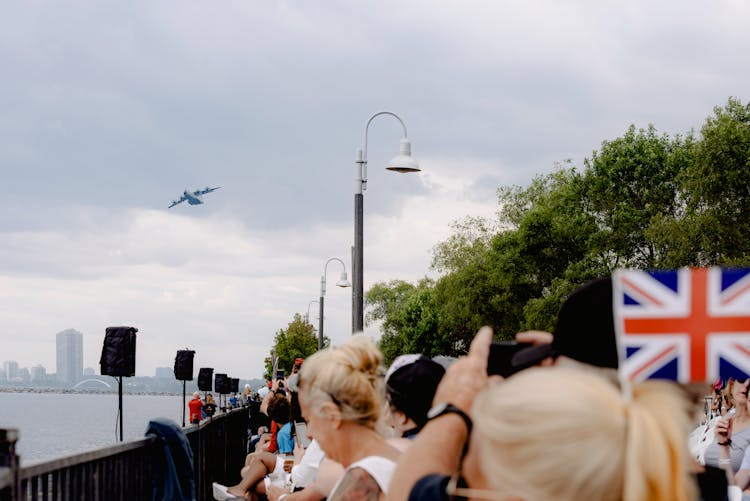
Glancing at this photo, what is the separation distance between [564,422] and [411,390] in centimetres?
228

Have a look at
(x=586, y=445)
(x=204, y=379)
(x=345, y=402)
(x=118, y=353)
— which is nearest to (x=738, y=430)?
(x=345, y=402)

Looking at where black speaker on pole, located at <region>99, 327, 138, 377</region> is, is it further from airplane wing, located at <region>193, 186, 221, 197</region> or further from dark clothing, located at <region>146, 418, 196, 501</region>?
airplane wing, located at <region>193, 186, 221, 197</region>

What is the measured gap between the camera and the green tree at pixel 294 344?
87.1 m

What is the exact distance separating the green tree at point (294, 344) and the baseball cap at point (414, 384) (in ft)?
262

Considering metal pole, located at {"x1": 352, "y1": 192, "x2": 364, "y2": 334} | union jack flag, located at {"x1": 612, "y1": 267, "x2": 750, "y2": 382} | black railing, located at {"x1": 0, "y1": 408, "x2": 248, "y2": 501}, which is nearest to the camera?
union jack flag, located at {"x1": 612, "y1": 267, "x2": 750, "y2": 382}

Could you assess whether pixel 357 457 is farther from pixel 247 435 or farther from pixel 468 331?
pixel 468 331

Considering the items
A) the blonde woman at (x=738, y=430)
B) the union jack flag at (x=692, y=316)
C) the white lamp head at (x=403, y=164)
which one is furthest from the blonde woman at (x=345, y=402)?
the white lamp head at (x=403, y=164)

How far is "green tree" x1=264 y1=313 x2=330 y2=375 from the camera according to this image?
8706 cm

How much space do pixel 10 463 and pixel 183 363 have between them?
19352 mm

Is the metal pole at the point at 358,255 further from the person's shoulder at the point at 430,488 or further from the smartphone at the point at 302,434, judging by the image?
the person's shoulder at the point at 430,488

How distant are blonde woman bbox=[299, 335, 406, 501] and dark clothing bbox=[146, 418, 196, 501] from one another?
2723 mm

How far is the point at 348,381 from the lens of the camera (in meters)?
3.96

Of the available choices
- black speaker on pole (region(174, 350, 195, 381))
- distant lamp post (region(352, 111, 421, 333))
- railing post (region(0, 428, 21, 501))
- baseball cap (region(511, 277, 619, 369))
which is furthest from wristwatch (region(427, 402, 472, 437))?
black speaker on pole (region(174, 350, 195, 381))

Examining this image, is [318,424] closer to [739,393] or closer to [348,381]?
[348,381]
